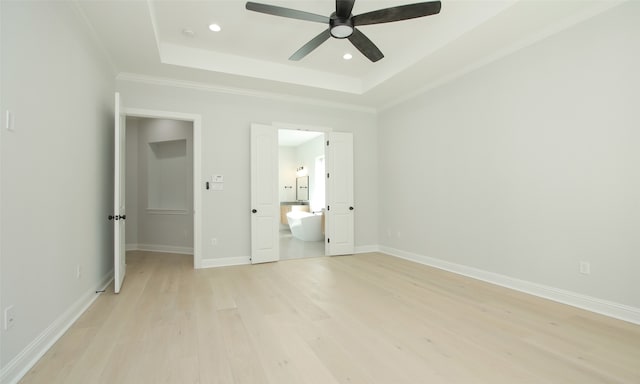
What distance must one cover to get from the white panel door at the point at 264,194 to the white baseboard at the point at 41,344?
2255mm

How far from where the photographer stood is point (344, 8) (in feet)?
8.15

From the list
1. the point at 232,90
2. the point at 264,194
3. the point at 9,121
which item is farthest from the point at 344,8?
the point at 264,194

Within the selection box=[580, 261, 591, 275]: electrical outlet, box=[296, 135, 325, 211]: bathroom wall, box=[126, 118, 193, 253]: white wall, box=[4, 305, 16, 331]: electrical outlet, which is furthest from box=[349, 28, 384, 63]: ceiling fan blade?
box=[296, 135, 325, 211]: bathroom wall

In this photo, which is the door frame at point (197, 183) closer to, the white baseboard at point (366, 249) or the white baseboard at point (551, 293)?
the white baseboard at point (366, 249)

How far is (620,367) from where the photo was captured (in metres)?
1.86

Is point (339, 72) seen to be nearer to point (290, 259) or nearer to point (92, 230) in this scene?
point (290, 259)

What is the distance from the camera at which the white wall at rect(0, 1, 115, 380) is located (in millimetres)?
1744

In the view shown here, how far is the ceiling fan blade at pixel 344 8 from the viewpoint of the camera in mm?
2420

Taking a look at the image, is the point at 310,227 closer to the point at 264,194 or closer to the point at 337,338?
the point at 264,194

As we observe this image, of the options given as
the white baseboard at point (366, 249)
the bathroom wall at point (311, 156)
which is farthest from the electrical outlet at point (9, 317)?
the bathroom wall at point (311, 156)

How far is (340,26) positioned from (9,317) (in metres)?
3.10

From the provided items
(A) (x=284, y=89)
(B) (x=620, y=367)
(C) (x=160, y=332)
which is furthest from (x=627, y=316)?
(A) (x=284, y=89)

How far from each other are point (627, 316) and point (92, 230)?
513cm

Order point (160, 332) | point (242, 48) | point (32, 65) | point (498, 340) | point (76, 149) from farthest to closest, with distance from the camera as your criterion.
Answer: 1. point (242, 48)
2. point (76, 149)
3. point (160, 332)
4. point (498, 340)
5. point (32, 65)
